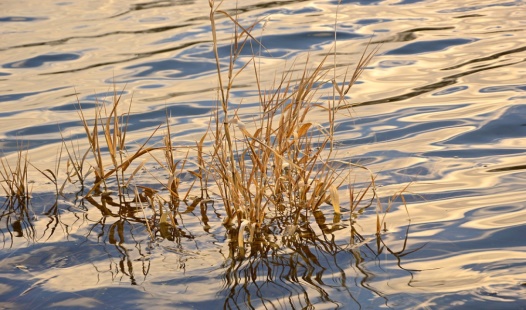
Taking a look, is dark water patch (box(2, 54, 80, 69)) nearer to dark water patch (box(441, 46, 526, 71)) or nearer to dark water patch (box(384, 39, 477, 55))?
dark water patch (box(384, 39, 477, 55))

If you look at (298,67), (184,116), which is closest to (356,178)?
(184,116)

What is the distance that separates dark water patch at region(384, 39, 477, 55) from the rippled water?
0.02 metres

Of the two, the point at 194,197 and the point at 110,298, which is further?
the point at 194,197

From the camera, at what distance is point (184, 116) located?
213 inches

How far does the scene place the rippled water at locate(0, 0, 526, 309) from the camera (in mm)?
2900

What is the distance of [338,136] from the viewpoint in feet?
15.5

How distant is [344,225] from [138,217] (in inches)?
35.3

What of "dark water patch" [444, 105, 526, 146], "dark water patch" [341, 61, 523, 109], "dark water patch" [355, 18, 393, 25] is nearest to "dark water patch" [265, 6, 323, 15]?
"dark water patch" [355, 18, 393, 25]

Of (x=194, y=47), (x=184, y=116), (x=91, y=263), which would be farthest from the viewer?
(x=194, y=47)

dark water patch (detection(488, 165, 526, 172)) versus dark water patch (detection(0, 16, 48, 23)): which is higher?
dark water patch (detection(0, 16, 48, 23))

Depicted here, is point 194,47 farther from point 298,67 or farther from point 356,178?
point 356,178

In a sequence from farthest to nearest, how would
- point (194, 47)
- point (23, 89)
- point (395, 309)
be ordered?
point (194, 47) → point (23, 89) → point (395, 309)

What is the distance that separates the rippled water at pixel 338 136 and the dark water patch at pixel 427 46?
2 cm

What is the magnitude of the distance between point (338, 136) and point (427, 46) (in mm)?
2372
